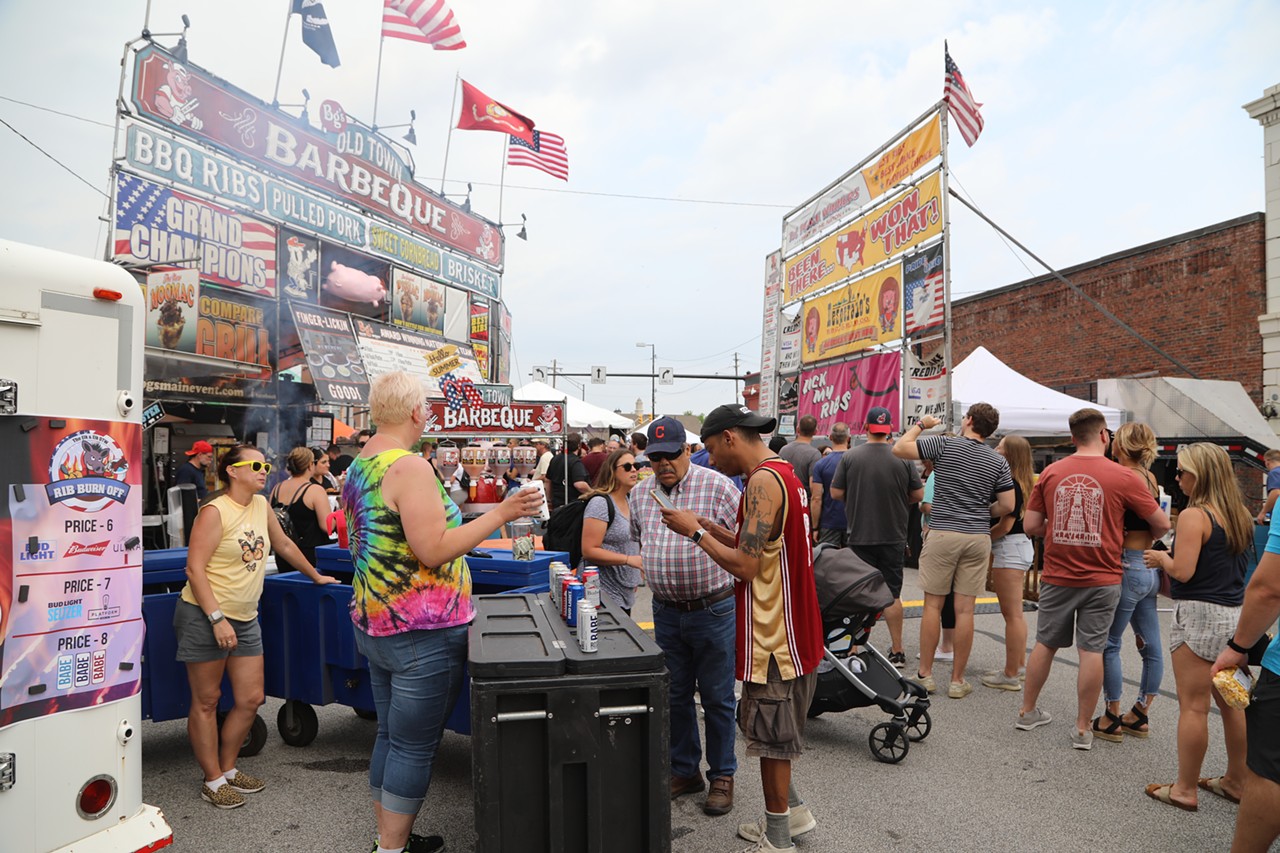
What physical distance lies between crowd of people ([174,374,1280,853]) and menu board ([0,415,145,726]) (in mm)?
817

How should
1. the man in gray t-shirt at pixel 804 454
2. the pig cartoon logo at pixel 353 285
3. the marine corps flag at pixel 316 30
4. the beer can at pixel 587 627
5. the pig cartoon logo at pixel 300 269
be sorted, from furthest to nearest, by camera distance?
the pig cartoon logo at pixel 353 285 → the marine corps flag at pixel 316 30 → the pig cartoon logo at pixel 300 269 → the man in gray t-shirt at pixel 804 454 → the beer can at pixel 587 627

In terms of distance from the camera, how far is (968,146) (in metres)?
10.3

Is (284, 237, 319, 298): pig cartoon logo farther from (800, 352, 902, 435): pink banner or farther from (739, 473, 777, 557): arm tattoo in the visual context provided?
(739, 473, 777, 557): arm tattoo

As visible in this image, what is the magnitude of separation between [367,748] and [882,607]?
3.26 meters

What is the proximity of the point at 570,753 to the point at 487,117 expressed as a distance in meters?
19.3

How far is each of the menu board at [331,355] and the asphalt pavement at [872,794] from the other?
9.42 m

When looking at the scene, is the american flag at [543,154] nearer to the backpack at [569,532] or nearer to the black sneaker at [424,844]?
the backpack at [569,532]

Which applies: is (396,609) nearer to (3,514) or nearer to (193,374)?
(3,514)

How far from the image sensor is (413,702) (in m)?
3.01

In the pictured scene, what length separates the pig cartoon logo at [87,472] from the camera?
2701mm

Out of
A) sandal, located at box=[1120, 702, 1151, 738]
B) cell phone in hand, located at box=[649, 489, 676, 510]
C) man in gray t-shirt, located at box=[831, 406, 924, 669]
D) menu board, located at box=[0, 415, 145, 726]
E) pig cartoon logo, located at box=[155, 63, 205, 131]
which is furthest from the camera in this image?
pig cartoon logo, located at box=[155, 63, 205, 131]

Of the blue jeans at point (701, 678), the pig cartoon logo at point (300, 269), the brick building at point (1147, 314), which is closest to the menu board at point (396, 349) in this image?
the pig cartoon logo at point (300, 269)

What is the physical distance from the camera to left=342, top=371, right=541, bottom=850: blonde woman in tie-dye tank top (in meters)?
2.89

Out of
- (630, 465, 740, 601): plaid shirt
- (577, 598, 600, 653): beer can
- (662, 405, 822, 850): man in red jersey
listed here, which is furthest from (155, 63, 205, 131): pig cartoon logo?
(577, 598, 600, 653): beer can
